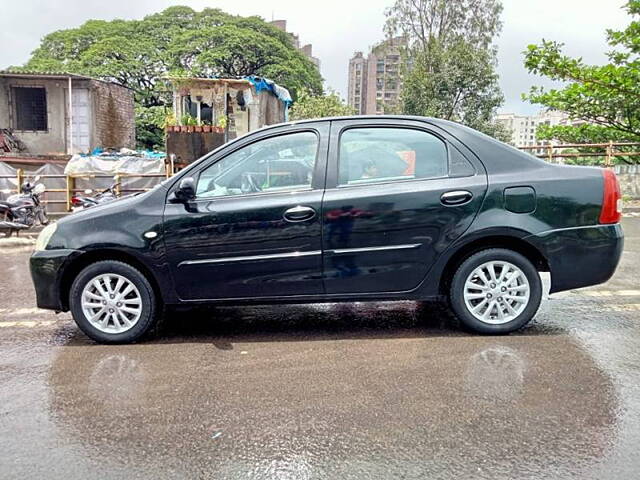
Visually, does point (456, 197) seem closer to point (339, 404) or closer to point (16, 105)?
point (339, 404)

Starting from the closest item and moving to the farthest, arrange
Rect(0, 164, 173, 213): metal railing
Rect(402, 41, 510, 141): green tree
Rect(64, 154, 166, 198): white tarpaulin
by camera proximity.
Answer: Rect(0, 164, 173, 213): metal railing → Rect(64, 154, 166, 198): white tarpaulin → Rect(402, 41, 510, 141): green tree

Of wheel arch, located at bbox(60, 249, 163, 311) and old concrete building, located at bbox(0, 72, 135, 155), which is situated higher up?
old concrete building, located at bbox(0, 72, 135, 155)

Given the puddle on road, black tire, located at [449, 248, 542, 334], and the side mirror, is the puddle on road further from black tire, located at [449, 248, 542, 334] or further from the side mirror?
the side mirror

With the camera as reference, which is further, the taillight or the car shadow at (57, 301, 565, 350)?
the car shadow at (57, 301, 565, 350)

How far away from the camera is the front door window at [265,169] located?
4.27 metres

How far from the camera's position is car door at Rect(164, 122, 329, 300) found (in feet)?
13.6

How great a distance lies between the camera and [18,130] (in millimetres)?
22078

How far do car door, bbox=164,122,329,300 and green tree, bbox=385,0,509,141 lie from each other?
24.8m

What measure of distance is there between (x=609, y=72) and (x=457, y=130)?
1234cm

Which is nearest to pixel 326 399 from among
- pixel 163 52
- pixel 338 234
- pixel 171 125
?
pixel 338 234

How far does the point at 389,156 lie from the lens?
4305 millimetres

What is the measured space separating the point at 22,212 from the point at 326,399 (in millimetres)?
10229

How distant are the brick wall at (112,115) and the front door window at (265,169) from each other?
20.4 metres

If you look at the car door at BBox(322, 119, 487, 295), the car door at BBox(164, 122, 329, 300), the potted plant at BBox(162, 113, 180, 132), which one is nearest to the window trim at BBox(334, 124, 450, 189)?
the car door at BBox(322, 119, 487, 295)
